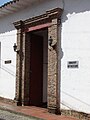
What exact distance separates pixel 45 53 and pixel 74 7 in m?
4.08

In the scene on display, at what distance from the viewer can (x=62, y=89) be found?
393 inches

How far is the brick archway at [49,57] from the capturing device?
401 inches

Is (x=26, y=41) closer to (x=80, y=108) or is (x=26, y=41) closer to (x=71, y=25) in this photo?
(x=71, y=25)

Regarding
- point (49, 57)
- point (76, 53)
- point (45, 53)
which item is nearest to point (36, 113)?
point (49, 57)

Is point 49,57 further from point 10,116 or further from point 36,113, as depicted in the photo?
point 10,116

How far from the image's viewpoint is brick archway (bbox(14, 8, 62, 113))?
401 inches

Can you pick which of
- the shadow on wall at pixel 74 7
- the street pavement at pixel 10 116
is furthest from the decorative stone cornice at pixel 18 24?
the street pavement at pixel 10 116

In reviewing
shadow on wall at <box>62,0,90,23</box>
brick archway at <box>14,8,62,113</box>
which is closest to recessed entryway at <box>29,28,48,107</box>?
brick archway at <box>14,8,62,113</box>

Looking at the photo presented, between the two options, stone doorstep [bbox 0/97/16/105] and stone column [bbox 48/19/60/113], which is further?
stone doorstep [bbox 0/97/16/105]

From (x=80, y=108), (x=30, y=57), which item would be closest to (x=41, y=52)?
(x=30, y=57)

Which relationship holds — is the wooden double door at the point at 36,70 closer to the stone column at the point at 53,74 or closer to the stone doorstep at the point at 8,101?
the stone doorstep at the point at 8,101

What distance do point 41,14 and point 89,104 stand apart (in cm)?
417

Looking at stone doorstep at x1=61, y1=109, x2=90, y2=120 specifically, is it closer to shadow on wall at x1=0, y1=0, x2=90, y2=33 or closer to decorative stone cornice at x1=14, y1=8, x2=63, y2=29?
shadow on wall at x1=0, y1=0, x2=90, y2=33

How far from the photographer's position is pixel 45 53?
1334 cm
